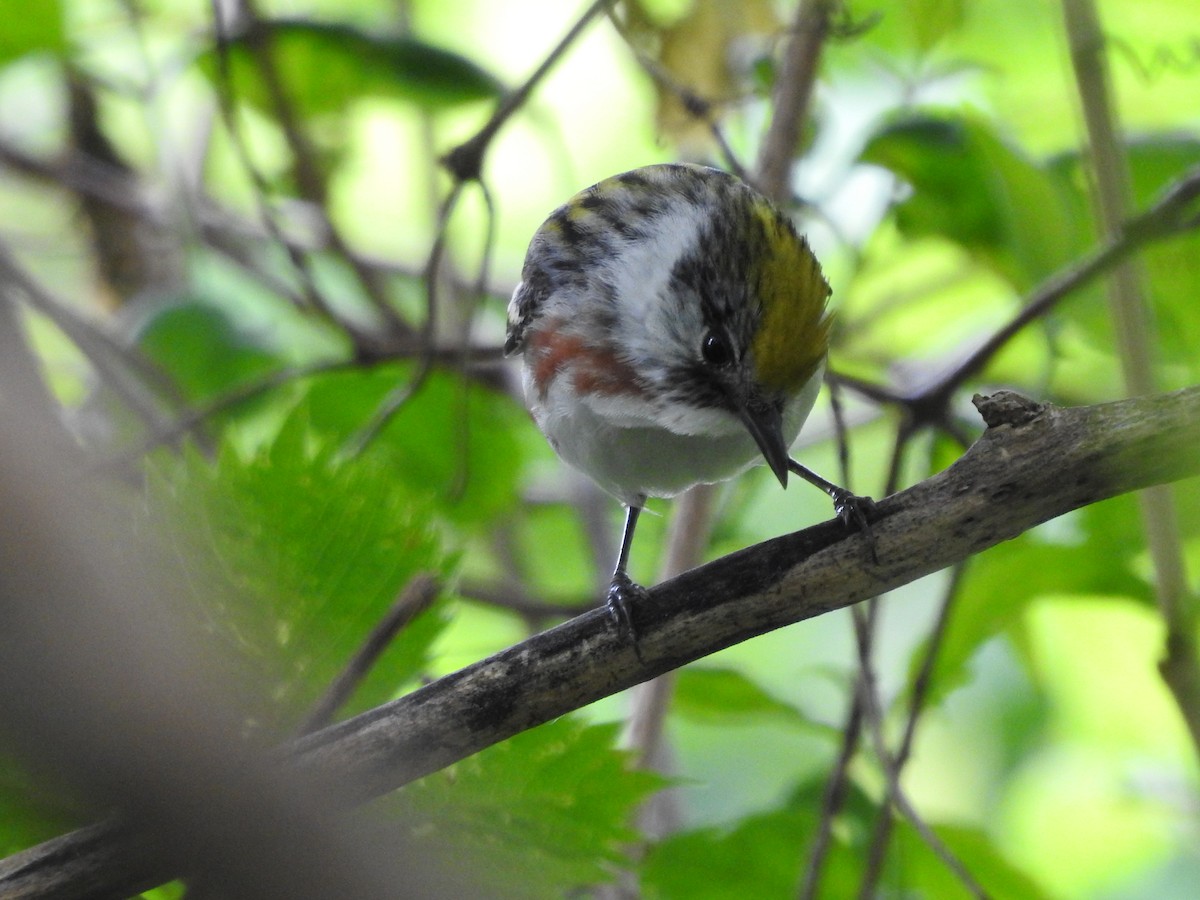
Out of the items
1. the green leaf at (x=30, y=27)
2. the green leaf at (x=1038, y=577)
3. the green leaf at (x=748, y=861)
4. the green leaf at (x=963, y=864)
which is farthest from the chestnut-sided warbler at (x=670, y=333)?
the green leaf at (x=30, y=27)

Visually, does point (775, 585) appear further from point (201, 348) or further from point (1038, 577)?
point (201, 348)

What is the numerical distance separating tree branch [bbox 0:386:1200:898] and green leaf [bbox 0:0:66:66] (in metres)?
1.33

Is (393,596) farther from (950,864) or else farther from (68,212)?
(68,212)

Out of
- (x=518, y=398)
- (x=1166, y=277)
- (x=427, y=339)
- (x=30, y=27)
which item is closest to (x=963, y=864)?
(x=1166, y=277)

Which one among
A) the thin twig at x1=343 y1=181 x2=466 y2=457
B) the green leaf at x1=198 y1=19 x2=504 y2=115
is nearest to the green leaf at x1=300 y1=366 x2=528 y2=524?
the thin twig at x1=343 y1=181 x2=466 y2=457

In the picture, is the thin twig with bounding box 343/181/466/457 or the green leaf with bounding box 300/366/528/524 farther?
the green leaf with bounding box 300/366/528/524

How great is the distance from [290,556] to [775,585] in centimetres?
42

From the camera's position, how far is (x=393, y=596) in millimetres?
1069

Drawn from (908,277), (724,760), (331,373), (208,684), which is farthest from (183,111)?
(208,684)

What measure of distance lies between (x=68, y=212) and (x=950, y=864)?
2.33 metres

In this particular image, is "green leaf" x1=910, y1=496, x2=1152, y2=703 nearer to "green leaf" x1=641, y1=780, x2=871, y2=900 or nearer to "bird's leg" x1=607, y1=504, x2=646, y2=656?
"green leaf" x1=641, y1=780, x2=871, y2=900

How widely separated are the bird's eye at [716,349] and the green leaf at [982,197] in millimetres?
370

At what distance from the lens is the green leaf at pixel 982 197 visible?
1375 millimetres

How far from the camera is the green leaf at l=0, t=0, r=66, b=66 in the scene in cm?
172
